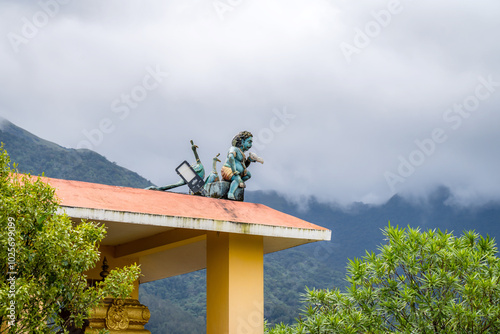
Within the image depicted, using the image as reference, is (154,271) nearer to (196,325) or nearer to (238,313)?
(238,313)

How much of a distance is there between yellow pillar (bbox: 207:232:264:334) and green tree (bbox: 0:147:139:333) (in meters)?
2.97

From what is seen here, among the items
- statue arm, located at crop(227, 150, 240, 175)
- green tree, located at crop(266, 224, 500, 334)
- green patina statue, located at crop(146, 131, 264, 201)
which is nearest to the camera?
green tree, located at crop(266, 224, 500, 334)

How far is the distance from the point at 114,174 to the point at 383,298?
137ft

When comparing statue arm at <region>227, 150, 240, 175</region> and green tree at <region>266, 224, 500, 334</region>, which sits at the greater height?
statue arm at <region>227, 150, 240, 175</region>

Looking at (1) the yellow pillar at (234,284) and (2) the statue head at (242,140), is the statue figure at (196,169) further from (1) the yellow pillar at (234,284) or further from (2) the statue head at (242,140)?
(1) the yellow pillar at (234,284)

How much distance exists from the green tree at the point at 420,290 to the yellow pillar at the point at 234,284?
1923 millimetres

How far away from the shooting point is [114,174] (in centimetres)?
5050

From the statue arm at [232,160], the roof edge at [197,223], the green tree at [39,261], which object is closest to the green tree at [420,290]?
the roof edge at [197,223]

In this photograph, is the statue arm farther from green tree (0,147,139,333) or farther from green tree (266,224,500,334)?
green tree (0,147,139,333)

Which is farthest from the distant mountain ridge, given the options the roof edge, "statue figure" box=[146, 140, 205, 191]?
the roof edge

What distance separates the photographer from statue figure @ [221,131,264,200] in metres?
10.9

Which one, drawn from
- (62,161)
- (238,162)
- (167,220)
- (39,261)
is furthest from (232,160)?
(62,161)

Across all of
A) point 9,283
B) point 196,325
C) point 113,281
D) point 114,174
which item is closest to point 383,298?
point 113,281

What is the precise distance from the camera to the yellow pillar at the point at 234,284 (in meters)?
9.39
